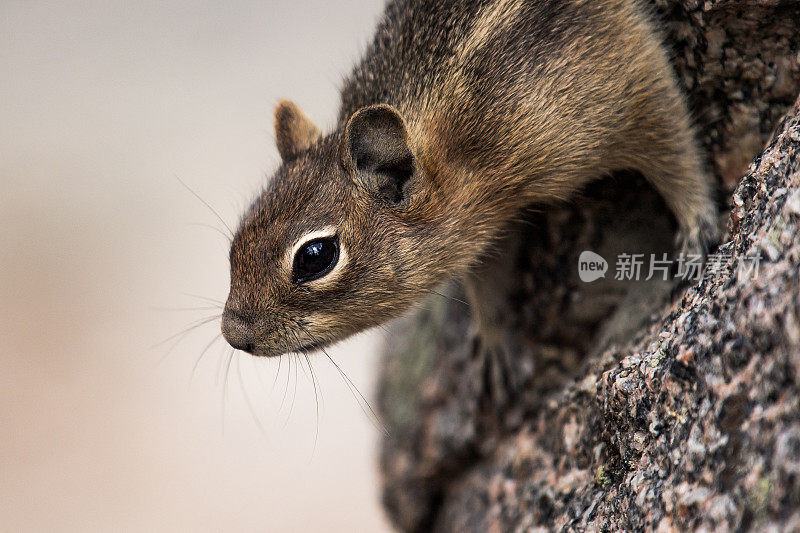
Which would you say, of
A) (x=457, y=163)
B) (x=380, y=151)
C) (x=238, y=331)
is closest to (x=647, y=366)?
(x=457, y=163)

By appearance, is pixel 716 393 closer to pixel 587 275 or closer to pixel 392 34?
pixel 587 275

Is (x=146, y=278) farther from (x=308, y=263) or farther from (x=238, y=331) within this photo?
(x=308, y=263)

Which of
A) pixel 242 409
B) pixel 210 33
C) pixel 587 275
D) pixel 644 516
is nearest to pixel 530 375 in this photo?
pixel 587 275

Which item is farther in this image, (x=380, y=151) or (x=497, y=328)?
(x=497, y=328)

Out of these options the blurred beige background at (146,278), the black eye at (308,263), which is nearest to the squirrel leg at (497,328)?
the black eye at (308,263)

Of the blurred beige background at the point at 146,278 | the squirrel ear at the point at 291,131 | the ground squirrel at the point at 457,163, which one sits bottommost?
the blurred beige background at the point at 146,278

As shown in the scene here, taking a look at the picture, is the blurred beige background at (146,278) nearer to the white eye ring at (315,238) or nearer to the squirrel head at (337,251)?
the squirrel head at (337,251)

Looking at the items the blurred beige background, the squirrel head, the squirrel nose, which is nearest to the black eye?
the squirrel head
